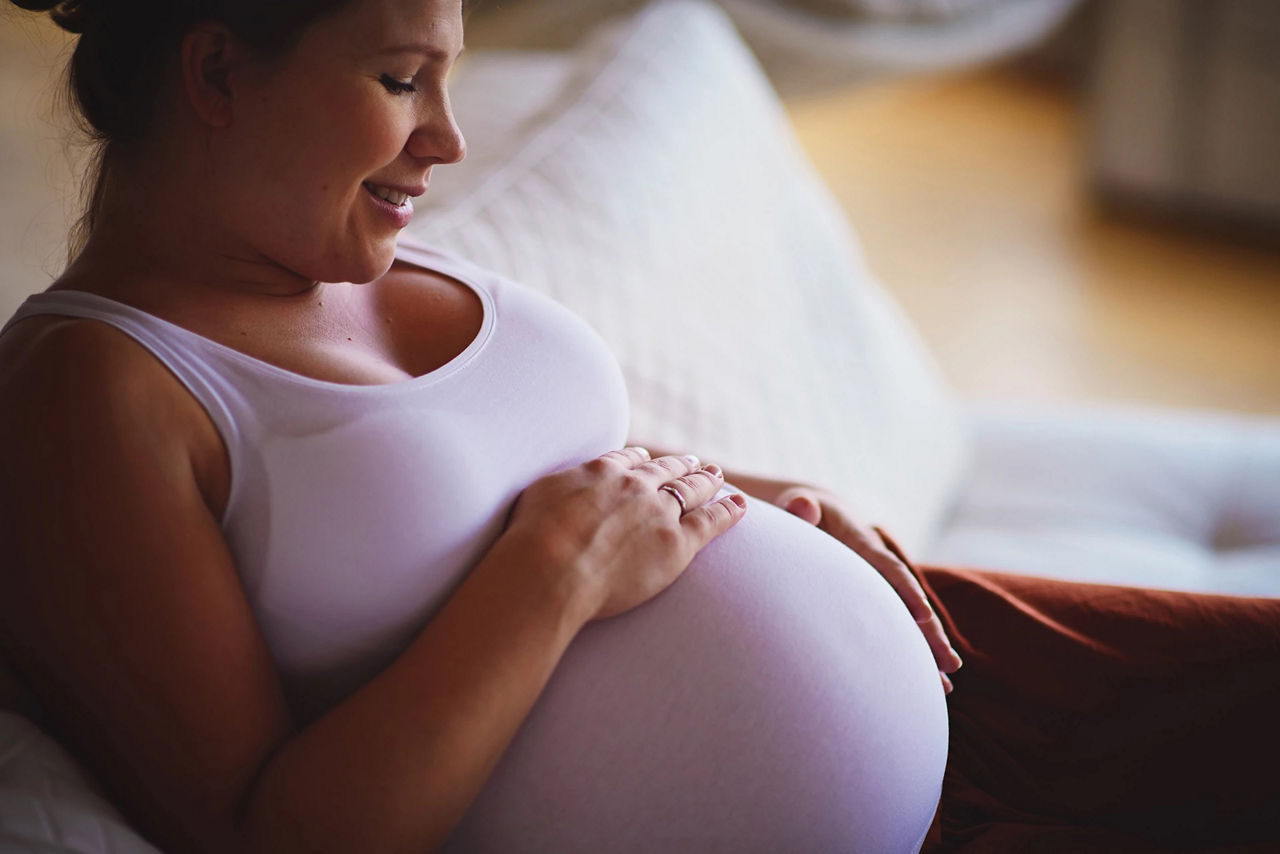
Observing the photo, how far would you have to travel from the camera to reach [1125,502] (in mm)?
1596

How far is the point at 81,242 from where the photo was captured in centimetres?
88

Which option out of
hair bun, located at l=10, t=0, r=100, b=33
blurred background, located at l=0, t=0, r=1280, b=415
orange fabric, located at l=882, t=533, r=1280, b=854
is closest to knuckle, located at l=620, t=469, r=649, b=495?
orange fabric, located at l=882, t=533, r=1280, b=854

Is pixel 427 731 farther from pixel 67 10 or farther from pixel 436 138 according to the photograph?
pixel 67 10

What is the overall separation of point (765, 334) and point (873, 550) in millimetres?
548

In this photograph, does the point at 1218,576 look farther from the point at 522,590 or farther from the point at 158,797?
the point at 158,797

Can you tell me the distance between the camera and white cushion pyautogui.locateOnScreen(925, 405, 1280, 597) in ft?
4.75

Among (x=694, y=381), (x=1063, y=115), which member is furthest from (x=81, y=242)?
(x=1063, y=115)

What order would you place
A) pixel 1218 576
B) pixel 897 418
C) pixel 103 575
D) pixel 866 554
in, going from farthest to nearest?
1. pixel 897 418
2. pixel 1218 576
3. pixel 866 554
4. pixel 103 575

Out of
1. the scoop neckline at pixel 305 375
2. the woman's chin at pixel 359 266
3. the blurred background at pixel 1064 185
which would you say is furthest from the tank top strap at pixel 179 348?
the blurred background at pixel 1064 185

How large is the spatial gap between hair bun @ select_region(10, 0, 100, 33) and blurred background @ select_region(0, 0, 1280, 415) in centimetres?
136

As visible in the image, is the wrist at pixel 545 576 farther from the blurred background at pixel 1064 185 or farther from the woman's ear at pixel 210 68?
the blurred background at pixel 1064 185

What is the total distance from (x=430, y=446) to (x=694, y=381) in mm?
586

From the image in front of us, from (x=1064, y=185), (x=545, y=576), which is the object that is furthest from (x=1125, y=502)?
(x=1064, y=185)

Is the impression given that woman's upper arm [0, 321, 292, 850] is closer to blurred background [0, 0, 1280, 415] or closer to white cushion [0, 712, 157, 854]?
white cushion [0, 712, 157, 854]
